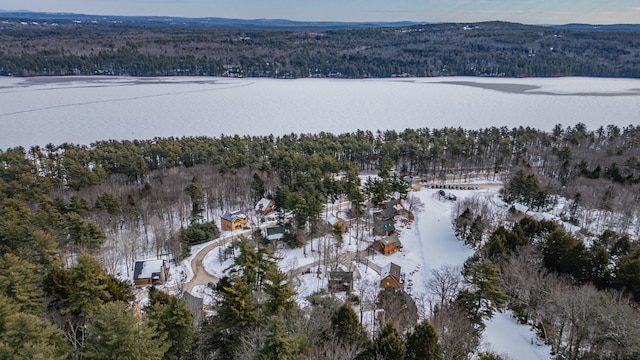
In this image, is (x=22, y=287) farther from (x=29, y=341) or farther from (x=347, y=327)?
(x=347, y=327)

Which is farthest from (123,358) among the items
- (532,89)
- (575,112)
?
(532,89)

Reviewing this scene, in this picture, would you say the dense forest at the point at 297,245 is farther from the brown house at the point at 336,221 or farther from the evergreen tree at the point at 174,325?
the brown house at the point at 336,221

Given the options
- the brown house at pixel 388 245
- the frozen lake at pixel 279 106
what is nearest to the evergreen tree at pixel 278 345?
the brown house at pixel 388 245

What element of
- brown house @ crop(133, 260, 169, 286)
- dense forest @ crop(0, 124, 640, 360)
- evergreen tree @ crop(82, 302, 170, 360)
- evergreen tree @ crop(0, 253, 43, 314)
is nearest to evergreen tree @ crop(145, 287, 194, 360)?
dense forest @ crop(0, 124, 640, 360)

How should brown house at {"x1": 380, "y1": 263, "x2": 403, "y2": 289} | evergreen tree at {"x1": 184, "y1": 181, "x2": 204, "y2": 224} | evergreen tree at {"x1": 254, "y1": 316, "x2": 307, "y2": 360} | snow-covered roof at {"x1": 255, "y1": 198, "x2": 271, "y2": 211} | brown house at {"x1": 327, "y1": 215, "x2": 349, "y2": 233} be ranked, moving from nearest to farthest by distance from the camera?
evergreen tree at {"x1": 254, "y1": 316, "x2": 307, "y2": 360} < brown house at {"x1": 380, "y1": 263, "x2": 403, "y2": 289} < brown house at {"x1": 327, "y1": 215, "x2": 349, "y2": 233} < evergreen tree at {"x1": 184, "y1": 181, "x2": 204, "y2": 224} < snow-covered roof at {"x1": 255, "y1": 198, "x2": 271, "y2": 211}

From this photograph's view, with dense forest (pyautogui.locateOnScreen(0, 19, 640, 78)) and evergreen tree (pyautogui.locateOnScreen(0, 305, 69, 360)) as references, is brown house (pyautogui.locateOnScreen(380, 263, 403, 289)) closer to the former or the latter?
evergreen tree (pyautogui.locateOnScreen(0, 305, 69, 360))

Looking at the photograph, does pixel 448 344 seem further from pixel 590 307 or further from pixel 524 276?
pixel 524 276
